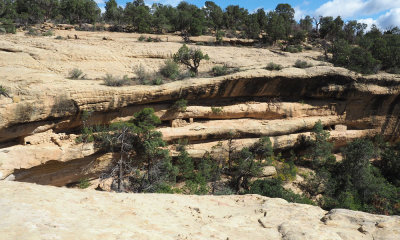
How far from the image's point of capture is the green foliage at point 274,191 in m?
12.7

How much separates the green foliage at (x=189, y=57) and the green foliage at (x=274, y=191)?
29.1 ft

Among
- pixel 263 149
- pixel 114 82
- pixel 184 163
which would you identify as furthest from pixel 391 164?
pixel 114 82

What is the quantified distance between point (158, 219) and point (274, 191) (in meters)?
9.74

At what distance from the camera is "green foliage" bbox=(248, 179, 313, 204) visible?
12695 mm

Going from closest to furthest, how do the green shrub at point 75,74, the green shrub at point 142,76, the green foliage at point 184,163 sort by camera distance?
the green shrub at point 75,74
the green foliage at point 184,163
the green shrub at point 142,76

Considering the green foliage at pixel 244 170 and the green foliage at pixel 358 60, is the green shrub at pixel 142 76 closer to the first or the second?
the green foliage at pixel 244 170

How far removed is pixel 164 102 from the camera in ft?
50.3

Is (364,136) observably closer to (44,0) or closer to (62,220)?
(62,220)

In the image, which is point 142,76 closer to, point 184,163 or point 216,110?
point 216,110

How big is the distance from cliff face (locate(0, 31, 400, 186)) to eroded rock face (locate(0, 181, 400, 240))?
7243 millimetres

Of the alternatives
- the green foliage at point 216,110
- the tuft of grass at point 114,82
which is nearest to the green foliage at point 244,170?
the green foliage at point 216,110

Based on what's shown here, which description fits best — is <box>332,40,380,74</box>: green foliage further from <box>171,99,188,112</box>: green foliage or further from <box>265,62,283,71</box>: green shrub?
<box>171,99,188,112</box>: green foliage

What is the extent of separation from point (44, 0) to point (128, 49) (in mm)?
20298

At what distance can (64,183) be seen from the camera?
42.5 feet
